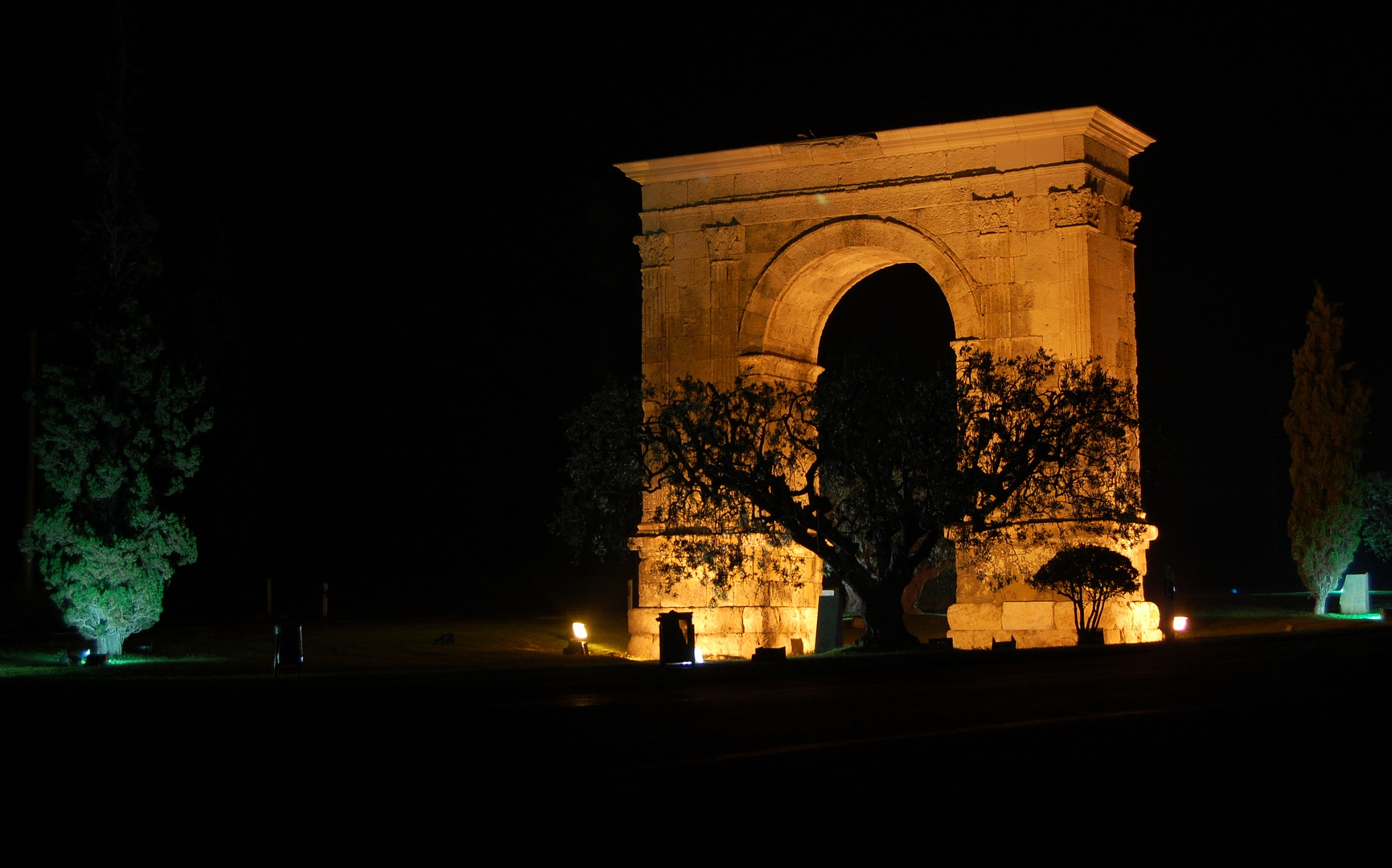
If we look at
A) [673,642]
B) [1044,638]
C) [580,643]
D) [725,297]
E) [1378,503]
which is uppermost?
[725,297]

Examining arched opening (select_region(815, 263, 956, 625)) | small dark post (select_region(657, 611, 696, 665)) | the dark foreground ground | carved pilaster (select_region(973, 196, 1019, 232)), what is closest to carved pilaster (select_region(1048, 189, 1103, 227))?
carved pilaster (select_region(973, 196, 1019, 232))

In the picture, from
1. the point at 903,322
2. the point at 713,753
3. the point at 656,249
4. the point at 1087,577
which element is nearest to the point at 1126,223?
the point at 1087,577

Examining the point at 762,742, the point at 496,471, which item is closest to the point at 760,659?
the point at 762,742

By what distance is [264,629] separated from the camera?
95.3ft

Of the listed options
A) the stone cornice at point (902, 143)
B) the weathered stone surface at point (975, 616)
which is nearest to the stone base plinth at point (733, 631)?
the weathered stone surface at point (975, 616)

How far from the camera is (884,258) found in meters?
26.3

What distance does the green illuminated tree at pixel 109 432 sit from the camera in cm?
2278

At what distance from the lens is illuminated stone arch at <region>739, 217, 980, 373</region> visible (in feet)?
81.8

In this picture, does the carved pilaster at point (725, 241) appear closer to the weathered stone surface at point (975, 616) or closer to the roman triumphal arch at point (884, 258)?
the roman triumphal arch at point (884, 258)

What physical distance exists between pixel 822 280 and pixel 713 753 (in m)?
18.0

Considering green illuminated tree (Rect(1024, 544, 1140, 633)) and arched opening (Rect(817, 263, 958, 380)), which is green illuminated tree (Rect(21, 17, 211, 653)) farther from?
arched opening (Rect(817, 263, 958, 380))

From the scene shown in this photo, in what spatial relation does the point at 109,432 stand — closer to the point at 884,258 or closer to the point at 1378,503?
the point at 884,258

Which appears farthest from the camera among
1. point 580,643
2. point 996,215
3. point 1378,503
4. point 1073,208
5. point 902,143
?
point 1378,503

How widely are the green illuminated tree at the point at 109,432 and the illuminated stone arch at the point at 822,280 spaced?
9.29 m
